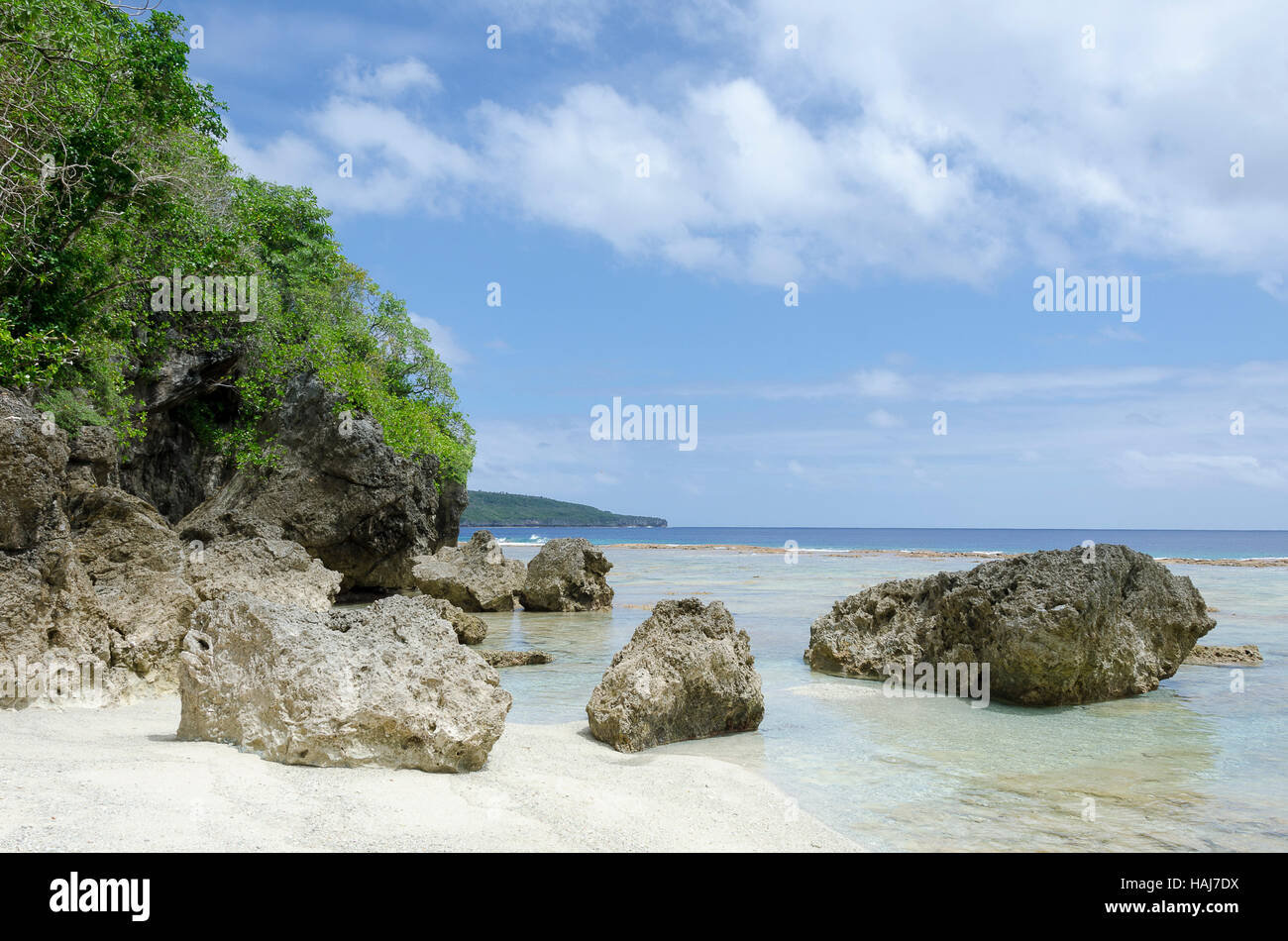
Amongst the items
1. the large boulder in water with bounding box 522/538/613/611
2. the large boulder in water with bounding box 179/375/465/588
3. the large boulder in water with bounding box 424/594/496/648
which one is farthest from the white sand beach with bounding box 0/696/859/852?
the large boulder in water with bounding box 522/538/613/611

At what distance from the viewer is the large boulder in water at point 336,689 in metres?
5.68

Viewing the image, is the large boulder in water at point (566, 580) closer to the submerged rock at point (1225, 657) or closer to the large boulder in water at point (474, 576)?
the large boulder in water at point (474, 576)

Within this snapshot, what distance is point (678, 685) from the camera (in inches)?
322

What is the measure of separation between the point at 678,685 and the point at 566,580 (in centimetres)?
1421

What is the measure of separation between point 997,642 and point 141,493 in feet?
55.3

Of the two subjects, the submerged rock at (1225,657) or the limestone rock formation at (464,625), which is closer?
the submerged rock at (1225,657)

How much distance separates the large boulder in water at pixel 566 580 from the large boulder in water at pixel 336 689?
51.0 feet

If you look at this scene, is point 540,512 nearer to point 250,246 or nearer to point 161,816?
point 250,246

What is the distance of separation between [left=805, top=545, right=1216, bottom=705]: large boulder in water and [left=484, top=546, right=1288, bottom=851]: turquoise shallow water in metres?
0.36

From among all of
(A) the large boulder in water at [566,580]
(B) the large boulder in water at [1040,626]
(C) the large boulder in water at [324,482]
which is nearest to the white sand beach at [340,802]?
(B) the large boulder in water at [1040,626]

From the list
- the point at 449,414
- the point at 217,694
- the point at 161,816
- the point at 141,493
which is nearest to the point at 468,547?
the point at 141,493

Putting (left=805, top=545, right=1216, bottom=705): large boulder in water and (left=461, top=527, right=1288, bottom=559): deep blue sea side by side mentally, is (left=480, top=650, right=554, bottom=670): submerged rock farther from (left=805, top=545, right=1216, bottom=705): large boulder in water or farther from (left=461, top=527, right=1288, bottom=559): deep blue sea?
(left=461, top=527, right=1288, bottom=559): deep blue sea

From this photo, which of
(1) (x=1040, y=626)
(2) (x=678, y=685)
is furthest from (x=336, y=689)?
(1) (x=1040, y=626)

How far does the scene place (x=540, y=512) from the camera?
176 meters
